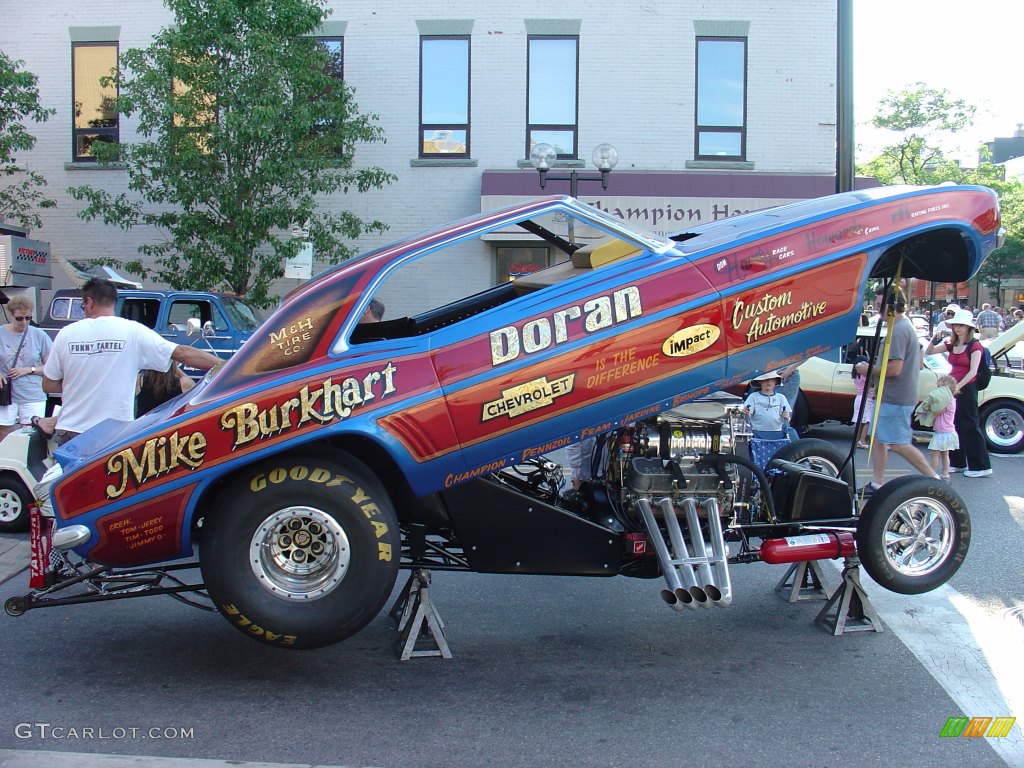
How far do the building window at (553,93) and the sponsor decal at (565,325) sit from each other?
13.5 metres

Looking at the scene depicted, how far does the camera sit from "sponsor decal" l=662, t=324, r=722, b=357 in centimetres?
439

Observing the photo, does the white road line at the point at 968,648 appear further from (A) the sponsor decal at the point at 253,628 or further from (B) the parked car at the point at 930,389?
(B) the parked car at the point at 930,389

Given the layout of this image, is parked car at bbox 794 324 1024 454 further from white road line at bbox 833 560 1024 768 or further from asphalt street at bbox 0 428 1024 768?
asphalt street at bbox 0 428 1024 768

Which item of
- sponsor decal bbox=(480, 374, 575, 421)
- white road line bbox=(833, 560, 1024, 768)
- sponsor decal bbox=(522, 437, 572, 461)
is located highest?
sponsor decal bbox=(480, 374, 575, 421)

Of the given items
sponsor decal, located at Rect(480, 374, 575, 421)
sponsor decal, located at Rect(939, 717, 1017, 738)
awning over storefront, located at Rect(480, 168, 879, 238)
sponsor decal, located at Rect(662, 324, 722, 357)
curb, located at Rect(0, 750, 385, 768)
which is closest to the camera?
curb, located at Rect(0, 750, 385, 768)

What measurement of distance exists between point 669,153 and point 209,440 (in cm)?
1463

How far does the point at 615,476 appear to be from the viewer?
492 centimetres

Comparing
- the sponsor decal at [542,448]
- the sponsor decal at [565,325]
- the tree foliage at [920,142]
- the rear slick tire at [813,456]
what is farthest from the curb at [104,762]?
the tree foliage at [920,142]

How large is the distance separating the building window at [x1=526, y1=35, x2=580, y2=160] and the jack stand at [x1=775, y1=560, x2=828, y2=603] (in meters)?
12.8

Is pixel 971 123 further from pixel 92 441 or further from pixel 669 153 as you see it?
pixel 92 441

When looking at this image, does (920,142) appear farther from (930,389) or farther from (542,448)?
(542,448)

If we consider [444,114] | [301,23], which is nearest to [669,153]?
[444,114]

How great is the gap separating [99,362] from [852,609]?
4730mm

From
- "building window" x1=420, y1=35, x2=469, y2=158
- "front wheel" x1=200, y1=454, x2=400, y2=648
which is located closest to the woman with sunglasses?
"front wheel" x1=200, y1=454, x2=400, y2=648
